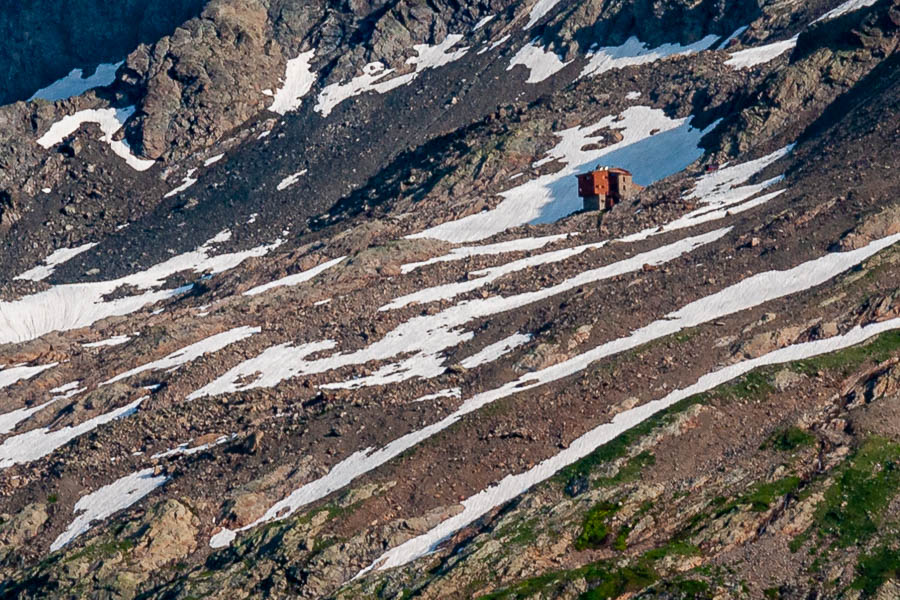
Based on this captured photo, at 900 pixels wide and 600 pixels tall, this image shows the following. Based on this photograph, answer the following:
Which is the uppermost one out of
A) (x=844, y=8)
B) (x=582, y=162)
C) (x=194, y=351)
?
(x=194, y=351)

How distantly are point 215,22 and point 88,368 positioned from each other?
3767 inches

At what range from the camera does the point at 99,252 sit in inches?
5950

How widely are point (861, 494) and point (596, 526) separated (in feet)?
38.8

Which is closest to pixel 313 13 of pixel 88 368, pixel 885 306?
pixel 88 368

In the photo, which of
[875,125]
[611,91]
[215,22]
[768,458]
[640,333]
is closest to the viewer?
[768,458]

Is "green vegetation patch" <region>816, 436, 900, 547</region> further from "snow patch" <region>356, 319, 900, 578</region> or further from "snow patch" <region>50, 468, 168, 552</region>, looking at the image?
"snow patch" <region>50, 468, 168, 552</region>

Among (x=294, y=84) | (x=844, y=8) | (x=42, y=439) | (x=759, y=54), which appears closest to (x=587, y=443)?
(x=42, y=439)

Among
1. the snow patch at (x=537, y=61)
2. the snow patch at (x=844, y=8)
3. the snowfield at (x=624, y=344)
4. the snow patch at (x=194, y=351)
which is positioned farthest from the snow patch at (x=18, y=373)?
the snow patch at (x=844, y=8)

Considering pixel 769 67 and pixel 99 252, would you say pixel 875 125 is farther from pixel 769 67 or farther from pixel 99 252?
pixel 99 252

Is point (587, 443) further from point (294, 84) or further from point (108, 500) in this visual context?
point (294, 84)

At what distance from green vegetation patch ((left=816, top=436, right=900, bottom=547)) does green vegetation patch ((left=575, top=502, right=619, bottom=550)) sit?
9557 mm

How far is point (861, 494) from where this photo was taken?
54.9 m

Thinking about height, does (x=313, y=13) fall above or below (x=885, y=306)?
above

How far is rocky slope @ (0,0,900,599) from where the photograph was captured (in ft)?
195
